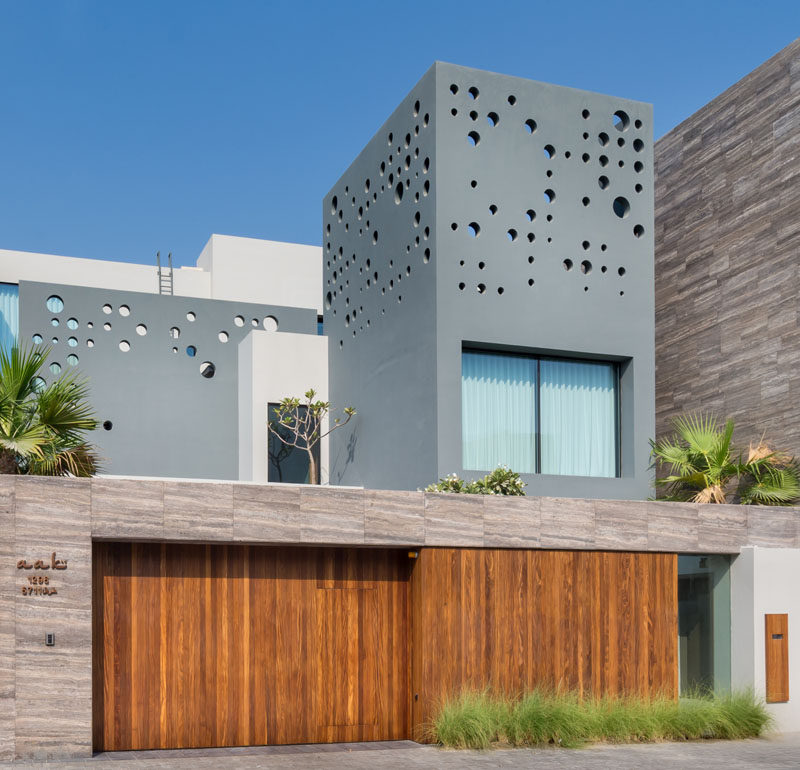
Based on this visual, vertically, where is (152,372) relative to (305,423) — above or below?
above

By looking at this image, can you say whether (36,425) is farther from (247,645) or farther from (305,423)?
(305,423)

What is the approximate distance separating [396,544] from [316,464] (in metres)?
8.42

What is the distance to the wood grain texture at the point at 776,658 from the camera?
13.0 meters

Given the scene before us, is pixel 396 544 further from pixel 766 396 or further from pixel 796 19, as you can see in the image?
pixel 796 19

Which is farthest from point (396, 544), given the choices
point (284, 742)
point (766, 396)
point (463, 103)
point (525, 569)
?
point (766, 396)

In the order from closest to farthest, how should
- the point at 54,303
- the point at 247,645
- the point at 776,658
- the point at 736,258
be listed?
the point at 247,645
the point at 776,658
the point at 736,258
the point at 54,303

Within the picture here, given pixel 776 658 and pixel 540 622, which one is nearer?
Answer: pixel 540 622

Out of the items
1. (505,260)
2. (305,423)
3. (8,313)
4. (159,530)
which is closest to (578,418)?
(505,260)

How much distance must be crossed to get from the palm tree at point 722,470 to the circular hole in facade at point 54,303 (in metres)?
14.1

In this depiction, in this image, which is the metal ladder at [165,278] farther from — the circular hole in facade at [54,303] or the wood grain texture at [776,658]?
the wood grain texture at [776,658]

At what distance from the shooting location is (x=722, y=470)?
1662 cm

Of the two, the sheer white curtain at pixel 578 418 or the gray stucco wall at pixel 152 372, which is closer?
Result: the sheer white curtain at pixel 578 418

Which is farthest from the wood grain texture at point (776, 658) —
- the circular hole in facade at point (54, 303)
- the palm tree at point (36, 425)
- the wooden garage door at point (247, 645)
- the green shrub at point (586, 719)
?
the circular hole in facade at point (54, 303)

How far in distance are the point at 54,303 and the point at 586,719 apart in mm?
16613
